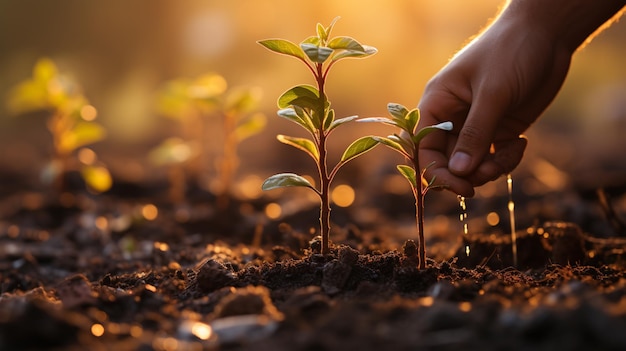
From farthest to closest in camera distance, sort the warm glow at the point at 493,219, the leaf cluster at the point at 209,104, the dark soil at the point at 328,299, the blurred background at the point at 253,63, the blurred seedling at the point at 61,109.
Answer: the blurred background at the point at 253,63 → the blurred seedling at the point at 61,109 → the warm glow at the point at 493,219 → the leaf cluster at the point at 209,104 → the dark soil at the point at 328,299

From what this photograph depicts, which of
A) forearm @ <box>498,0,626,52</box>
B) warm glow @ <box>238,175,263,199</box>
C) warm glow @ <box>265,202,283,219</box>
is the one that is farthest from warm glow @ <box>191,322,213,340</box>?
warm glow @ <box>238,175,263,199</box>

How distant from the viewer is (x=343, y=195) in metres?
5.79

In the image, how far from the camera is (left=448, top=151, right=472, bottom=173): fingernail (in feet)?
8.45

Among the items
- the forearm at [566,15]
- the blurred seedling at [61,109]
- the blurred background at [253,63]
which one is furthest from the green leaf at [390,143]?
the blurred background at [253,63]

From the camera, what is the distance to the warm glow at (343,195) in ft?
17.2

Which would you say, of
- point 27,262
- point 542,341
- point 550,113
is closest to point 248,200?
point 27,262

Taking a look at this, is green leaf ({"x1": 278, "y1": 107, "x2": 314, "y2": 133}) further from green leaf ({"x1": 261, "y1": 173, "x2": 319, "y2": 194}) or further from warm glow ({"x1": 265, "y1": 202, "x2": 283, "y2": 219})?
warm glow ({"x1": 265, "y1": 202, "x2": 283, "y2": 219})

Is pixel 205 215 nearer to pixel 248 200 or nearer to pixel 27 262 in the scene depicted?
pixel 248 200

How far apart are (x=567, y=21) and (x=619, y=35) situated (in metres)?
16.1

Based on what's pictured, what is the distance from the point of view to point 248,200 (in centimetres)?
503

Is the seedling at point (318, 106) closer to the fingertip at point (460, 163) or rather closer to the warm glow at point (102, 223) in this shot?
the fingertip at point (460, 163)

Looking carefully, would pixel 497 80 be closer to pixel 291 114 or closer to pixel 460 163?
pixel 460 163

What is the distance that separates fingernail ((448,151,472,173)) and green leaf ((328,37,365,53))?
637 mm

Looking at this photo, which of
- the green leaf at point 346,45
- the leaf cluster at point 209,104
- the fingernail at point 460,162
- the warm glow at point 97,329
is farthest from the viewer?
the leaf cluster at point 209,104
